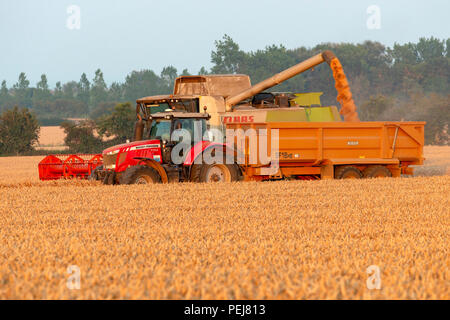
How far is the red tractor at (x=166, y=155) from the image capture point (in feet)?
41.8

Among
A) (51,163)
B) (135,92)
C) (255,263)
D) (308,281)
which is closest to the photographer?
(308,281)

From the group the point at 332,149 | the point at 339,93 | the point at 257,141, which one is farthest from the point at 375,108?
the point at 257,141

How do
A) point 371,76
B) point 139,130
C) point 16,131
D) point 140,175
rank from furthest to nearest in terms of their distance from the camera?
point 371,76, point 16,131, point 139,130, point 140,175

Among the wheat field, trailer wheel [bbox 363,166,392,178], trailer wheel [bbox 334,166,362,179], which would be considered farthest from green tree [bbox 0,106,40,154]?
trailer wheel [bbox 363,166,392,178]

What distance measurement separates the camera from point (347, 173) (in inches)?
562

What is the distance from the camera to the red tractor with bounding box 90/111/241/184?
12.8 meters

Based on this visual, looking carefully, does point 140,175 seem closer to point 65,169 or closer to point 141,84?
point 65,169

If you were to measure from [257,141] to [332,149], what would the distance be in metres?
1.82

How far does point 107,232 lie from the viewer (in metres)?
7.57

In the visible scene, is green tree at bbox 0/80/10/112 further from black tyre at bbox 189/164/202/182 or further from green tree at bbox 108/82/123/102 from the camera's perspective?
black tyre at bbox 189/164/202/182

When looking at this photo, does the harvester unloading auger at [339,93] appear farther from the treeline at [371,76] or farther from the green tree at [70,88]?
the green tree at [70,88]
